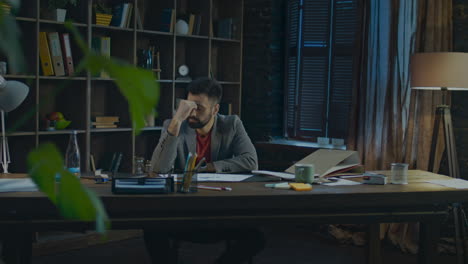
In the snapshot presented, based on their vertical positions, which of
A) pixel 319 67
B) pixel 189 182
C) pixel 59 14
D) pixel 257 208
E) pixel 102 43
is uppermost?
pixel 59 14

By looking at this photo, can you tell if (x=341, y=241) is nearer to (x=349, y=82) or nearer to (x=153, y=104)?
(x=349, y=82)

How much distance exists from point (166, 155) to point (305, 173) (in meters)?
0.89

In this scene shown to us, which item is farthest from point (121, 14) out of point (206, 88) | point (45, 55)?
point (206, 88)

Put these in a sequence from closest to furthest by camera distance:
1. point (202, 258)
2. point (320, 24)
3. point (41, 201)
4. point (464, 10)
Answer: point (41, 201)
point (202, 258)
point (464, 10)
point (320, 24)

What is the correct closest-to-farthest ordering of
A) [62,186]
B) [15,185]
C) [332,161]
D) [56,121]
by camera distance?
[62,186] → [15,185] → [332,161] → [56,121]

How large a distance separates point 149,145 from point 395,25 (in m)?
2.42

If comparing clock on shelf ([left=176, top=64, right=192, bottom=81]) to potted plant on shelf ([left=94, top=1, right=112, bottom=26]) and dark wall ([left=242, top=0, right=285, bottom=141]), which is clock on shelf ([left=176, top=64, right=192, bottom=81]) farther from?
potted plant on shelf ([left=94, top=1, right=112, bottom=26])

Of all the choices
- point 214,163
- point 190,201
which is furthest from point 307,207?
point 214,163

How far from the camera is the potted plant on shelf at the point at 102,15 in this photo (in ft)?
15.3

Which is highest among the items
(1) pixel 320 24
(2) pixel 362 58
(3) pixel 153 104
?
(1) pixel 320 24

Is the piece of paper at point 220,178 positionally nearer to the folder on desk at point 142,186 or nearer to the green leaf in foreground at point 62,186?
the folder on desk at point 142,186

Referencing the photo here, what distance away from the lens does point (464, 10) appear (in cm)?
454

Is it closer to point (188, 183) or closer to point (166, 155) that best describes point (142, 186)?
point (188, 183)

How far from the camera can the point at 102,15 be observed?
4664 millimetres
